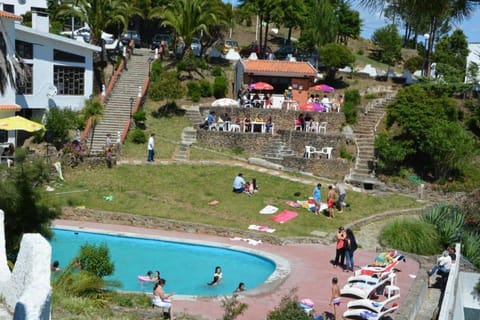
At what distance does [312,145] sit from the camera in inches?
1314

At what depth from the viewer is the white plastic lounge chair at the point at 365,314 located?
14.6 meters

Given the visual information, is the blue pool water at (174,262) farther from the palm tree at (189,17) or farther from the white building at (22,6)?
the white building at (22,6)

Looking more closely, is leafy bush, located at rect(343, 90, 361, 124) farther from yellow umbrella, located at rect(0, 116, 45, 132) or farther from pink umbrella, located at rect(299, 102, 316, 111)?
yellow umbrella, located at rect(0, 116, 45, 132)

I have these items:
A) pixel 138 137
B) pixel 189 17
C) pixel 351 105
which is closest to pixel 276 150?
pixel 138 137

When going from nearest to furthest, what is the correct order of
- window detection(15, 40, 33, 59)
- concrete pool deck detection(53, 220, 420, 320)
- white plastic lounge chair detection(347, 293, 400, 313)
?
white plastic lounge chair detection(347, 293, 400, 313) → concrete pool deck detection(53, 220, 420, 320) → window detection(15, 40, 33, 59)

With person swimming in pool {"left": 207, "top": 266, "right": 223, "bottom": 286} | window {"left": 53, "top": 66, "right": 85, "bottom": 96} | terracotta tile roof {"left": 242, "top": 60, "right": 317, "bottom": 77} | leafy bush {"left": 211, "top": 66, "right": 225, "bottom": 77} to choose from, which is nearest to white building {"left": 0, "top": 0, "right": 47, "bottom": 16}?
window {"left": 53, "top": 66, "right": 85, "bottom": 96}

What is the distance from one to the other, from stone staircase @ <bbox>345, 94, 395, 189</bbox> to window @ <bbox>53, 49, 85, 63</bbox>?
53.3 feet

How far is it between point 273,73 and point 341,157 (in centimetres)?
917

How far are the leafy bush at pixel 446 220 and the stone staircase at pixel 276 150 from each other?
9.55 m

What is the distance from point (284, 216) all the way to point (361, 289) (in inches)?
329

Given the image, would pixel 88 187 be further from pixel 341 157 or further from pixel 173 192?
pixel 341 157

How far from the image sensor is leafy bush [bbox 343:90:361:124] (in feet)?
121

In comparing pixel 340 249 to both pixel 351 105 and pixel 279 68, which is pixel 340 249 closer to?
pixel 351 105

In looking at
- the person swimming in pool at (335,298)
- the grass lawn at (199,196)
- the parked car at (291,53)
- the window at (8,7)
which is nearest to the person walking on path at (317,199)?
the grass lawn at (199,196)
